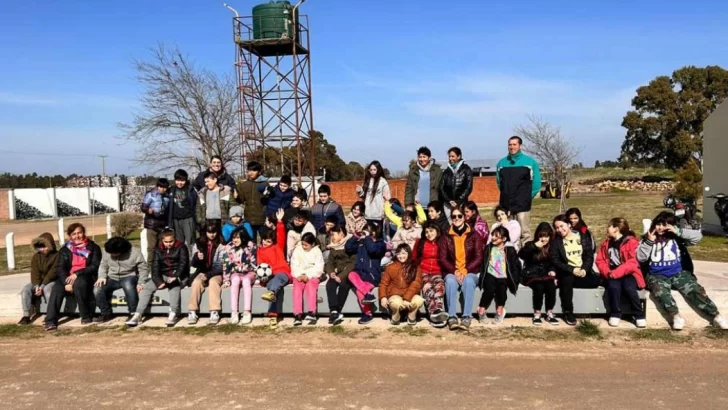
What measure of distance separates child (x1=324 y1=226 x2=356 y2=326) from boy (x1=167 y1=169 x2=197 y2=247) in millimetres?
2156

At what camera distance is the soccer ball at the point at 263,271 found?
6.78m

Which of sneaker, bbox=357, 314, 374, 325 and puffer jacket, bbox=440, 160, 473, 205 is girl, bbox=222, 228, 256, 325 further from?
puffer jacket, bbox=440, 160, 473, 205

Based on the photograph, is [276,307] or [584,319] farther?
[276,307]

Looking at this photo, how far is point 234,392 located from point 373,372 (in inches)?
48.3

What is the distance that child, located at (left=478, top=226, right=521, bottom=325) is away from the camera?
20.4ft

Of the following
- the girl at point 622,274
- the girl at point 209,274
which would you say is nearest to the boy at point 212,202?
the girl at point 209,274

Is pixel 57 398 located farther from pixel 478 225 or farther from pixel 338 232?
pixel 478 225

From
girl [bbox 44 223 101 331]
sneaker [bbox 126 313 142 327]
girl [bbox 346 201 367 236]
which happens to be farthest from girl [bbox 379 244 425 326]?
girl [bbox 44 223 101 331]

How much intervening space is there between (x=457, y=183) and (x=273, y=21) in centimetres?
1628

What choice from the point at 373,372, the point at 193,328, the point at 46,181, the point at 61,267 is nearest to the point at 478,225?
the point at 373,372

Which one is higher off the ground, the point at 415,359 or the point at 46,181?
the point at 46,181

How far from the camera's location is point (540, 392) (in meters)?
4.29

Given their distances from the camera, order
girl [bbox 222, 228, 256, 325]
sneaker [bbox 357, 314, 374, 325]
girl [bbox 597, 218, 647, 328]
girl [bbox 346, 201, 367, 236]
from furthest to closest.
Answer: girl [bbox 346, 201, 367, 236] < girl [bbox 222, 228, 256, 325] < sneaker [bbox 357, 314, 374, 325] < girl [bbox 597, 218, 647, 328]

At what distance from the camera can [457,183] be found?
25.1 ft
